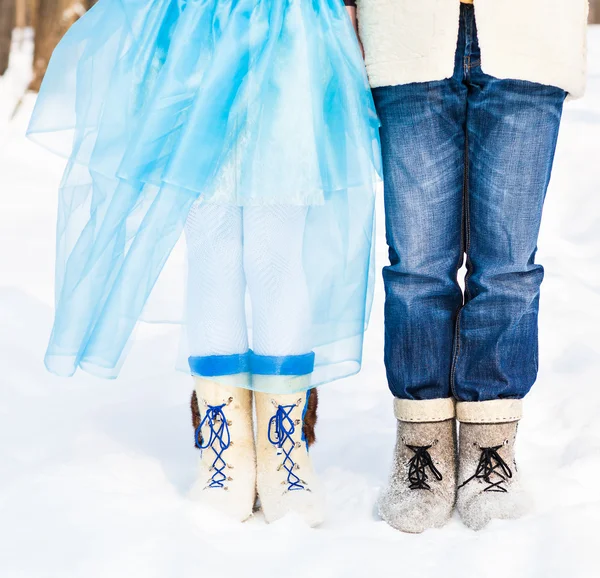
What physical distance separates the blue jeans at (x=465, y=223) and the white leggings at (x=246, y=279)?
0.20m

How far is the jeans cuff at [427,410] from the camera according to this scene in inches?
67.8

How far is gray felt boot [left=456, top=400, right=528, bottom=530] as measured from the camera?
1684 millimetres

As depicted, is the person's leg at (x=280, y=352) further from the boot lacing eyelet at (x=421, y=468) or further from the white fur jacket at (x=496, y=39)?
the white fur jacket at (x=496, y=39)

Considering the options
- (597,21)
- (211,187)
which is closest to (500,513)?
(211,187)

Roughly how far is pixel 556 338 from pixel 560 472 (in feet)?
3.10

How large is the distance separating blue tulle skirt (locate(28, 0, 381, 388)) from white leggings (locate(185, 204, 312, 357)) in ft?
0.06

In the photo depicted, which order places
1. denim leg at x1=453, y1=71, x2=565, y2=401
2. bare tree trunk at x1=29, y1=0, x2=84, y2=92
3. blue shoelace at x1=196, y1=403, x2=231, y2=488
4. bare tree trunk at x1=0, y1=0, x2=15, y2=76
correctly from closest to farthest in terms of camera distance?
denim leg at x1=453, y1=71, x2=565, y2=401 < blue shoelace at x1=196, y1=403, x2=231, y2=488 < bare tree trunk at x1=29, y1=0, x2=84, y2=92 < bare tree trunk at x1=0, y1=0, x2=15, y2=76

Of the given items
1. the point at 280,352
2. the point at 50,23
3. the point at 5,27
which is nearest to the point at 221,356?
the point at 280,352

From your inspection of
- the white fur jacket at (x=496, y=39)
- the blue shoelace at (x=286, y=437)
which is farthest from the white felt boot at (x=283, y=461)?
the white fur jacket at (x=496, y=39)

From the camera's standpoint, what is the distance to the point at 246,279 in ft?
5.55

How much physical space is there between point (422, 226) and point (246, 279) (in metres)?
0.35

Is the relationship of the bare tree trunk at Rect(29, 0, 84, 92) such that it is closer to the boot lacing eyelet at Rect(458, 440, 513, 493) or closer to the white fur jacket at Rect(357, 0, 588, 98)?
the white fur jacket at Rect(357, 0, 588, 98)

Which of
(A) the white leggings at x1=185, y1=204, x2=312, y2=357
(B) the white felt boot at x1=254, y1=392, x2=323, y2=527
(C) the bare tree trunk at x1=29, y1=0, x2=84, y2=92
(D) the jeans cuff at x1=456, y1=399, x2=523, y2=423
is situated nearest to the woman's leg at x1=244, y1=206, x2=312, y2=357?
(A) the white leggings at x1=185, y1=204, x2=312, y2=357

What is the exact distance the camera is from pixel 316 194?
5.05 feet
